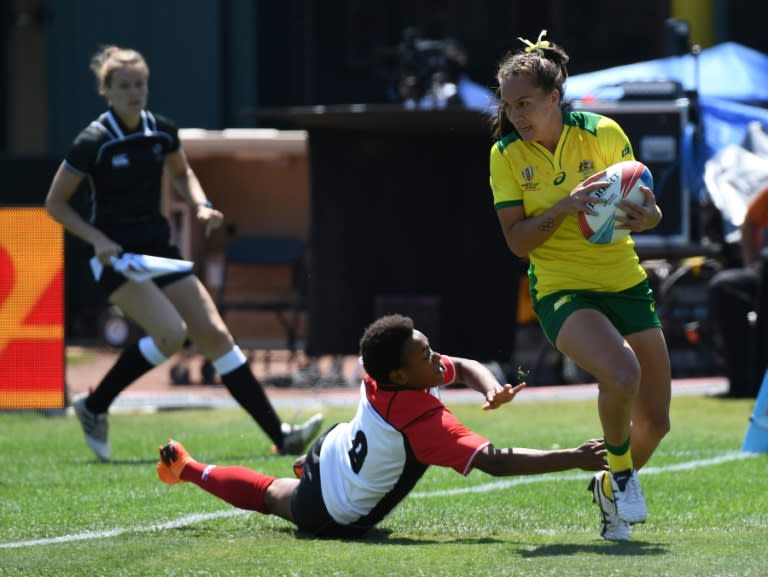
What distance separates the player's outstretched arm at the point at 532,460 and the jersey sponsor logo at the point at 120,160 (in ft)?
12.6

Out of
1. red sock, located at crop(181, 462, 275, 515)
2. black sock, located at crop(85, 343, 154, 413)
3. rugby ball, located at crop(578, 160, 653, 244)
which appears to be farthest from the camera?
black sock, located at crop(85, 343, 154, 413)

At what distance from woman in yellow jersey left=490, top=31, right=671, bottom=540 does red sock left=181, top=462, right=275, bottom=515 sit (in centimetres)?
133

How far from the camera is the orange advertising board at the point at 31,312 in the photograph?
474 inches

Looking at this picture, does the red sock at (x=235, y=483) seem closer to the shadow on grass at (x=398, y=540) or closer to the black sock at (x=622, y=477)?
the shadow on grass at (x=398, y=540)

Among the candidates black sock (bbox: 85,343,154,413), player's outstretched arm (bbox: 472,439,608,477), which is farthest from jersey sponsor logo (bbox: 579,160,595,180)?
black sock (bbox: 85,343,154,413)

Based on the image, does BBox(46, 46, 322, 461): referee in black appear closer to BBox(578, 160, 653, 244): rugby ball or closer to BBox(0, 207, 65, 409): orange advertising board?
BBox(0, 207, 65, 409): orange advertising board

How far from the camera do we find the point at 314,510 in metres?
6.30

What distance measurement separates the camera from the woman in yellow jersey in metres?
6.15

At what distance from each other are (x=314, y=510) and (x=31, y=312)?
20.7 feet

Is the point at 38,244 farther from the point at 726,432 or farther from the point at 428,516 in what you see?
the point at 428,516

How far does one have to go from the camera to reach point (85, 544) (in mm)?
6305

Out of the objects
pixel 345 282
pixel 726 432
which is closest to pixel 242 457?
pixel 726 432

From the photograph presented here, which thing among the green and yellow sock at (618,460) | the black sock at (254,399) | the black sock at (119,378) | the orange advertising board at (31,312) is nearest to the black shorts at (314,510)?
the green and yellow sock at (618,460)

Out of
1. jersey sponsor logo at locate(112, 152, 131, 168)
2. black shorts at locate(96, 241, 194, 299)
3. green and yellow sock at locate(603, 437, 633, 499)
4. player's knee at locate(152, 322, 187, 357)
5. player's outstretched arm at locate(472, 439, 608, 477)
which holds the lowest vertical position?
player's knee at locate(152, 322, 187, 357)
